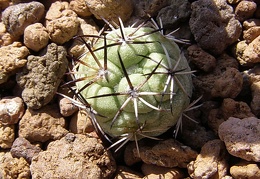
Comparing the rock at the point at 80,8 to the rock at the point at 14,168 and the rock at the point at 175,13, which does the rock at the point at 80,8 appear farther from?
the rock at the point at 14,168

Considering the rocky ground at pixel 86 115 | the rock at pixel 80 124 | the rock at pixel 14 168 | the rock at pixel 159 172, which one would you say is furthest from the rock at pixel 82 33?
the rock at pixel 159 172

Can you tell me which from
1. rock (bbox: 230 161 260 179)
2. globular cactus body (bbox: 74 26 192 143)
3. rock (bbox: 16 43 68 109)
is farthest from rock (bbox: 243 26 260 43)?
rock (bbox: 16 43 68 109)

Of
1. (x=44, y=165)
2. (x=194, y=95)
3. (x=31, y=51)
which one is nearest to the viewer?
(x=44, y=165)

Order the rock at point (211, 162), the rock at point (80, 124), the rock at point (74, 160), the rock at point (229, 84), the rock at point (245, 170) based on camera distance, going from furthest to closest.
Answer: the rock at point (80, 124), the rock at point (229, 84), the rock at point (74, 160), the rock at point (211, 162), the rock at point (245, 170)

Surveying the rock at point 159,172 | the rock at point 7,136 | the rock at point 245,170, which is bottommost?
the rock at point 7,136

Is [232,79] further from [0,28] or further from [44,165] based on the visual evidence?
[0,28]

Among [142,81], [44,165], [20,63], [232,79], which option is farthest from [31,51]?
[232,79]
